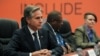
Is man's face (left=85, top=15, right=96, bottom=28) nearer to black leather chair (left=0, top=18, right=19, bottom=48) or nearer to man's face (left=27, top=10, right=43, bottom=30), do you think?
black leather chair (left=0, top=18, right=19, bottom=48)

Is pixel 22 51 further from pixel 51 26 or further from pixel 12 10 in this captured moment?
pixel 12 10

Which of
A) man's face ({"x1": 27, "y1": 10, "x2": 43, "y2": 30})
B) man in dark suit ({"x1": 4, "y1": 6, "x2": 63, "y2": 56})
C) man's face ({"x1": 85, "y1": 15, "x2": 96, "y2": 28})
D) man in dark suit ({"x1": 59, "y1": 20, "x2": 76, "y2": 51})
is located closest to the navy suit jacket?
man in dark suit ({"x1": 4, "y1": 6, "x2": 63, "y2": 56})

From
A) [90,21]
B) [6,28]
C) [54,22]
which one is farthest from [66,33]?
[6,28]

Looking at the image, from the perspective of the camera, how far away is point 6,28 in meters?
3.89

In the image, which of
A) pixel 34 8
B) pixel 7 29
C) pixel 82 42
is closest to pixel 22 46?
pixel 34 8

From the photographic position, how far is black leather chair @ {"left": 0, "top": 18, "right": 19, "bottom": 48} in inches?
→ 152

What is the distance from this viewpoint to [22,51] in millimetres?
2941

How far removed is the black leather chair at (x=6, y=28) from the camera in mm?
3867

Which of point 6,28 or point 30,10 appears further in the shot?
point 6,28

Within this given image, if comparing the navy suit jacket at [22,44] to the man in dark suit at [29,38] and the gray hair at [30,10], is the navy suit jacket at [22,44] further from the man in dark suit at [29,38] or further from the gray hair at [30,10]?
the gray hair at [30,10]

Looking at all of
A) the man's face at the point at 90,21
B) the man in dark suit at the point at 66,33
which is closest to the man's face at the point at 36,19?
the man in dark suit at the point at 66,33

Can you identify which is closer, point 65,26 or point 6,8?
point 65,26

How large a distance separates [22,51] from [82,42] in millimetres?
2058

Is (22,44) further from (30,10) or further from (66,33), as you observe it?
(66,33)
